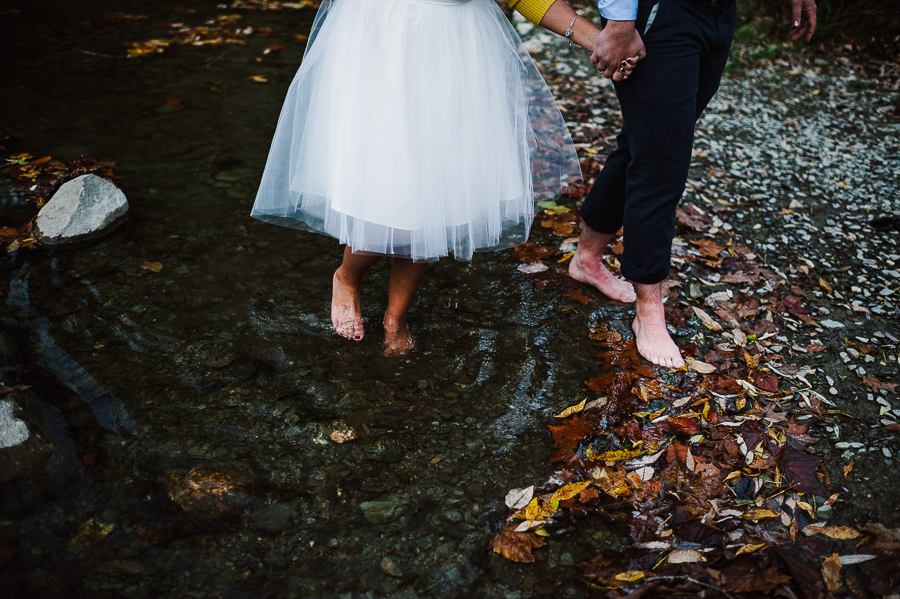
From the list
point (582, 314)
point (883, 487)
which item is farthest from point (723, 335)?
point (883, 487)

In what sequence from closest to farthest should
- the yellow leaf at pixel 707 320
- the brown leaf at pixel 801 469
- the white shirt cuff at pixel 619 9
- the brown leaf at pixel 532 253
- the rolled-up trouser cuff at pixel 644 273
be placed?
the white shirt cuff at pixel 619 9, the brown leaf at pixel 801 469, the rolled-up trouser cuff at pixel 644 273, the yellow leaf at pixel 707 320, the brown leaf at pixel 532 253

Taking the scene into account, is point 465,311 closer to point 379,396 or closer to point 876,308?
point 379,396

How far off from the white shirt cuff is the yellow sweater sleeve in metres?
0.17

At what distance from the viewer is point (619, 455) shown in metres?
2.13

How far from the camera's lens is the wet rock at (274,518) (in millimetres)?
1776

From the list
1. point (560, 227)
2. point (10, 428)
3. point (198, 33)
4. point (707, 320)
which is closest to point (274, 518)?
point (10, 428)

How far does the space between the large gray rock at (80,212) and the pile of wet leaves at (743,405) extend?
2.12 m

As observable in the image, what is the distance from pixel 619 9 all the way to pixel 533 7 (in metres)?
0.28

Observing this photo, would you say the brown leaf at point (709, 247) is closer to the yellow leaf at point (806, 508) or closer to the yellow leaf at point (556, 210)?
the yellow leaf at point (556, 210)

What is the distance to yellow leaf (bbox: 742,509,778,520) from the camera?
191 cm

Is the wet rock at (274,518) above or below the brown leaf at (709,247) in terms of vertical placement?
below

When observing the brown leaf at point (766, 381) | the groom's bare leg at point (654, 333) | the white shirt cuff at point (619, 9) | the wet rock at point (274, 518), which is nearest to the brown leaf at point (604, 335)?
the groom's bare leg at point (654, 333)

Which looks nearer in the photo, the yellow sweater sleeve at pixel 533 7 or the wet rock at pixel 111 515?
the wet rock at pixel 111 515

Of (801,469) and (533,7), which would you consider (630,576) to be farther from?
(533,7)
